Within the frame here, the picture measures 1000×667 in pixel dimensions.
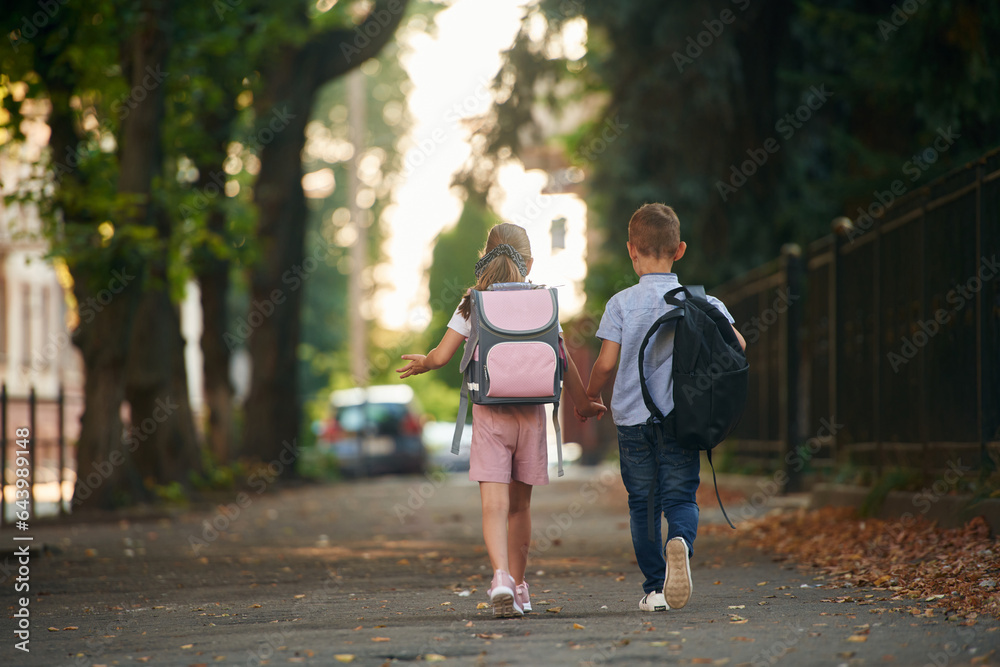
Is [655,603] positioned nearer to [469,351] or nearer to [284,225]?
[469,351]

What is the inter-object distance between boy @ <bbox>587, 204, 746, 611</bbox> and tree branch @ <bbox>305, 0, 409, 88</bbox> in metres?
16.1

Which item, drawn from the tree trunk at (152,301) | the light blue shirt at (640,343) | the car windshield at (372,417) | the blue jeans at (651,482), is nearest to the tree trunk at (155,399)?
the tree trunk at (152,301)

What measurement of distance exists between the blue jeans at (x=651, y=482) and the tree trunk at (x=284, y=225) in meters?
16.4

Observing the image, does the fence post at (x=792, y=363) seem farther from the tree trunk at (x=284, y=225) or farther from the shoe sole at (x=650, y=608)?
the tree trunk at (x=284, y=225)

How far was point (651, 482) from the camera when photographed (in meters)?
5.88

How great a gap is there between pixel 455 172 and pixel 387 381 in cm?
3349

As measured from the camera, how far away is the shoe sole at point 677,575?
5598 mm

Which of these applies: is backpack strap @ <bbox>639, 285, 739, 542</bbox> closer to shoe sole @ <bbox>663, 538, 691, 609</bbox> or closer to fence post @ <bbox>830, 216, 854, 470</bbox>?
shoe sole @ <bbox>663, 538, 691, 609</bbox>

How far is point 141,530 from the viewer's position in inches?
494

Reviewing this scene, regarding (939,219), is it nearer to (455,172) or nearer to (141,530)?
(141,530)

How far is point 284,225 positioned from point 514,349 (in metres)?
17.2

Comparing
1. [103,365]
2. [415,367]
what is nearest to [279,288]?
[103,365]

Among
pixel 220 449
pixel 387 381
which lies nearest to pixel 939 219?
pixel 220 449

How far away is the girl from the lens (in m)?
5.84
